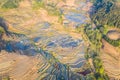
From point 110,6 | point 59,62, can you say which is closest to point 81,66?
point 59,62

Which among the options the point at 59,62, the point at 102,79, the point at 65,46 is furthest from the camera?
the point at 65,46

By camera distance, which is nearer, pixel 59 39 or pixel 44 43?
pixel 44 43

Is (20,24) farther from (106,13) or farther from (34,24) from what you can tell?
(106,13)

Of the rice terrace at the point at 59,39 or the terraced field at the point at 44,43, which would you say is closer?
the terraced field at the point at 44,43

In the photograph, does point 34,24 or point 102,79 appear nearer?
point 102,79

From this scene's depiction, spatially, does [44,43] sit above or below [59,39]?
above

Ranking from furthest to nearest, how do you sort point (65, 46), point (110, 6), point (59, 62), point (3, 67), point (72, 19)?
point (110, 6) < point (72, 19) < point (65, 46) < point (59, 62) < point (3, 67)

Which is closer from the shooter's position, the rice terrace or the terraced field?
the terraced field

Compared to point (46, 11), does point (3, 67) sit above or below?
above

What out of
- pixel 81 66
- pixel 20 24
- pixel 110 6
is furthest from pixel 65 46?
pixel 110 6
